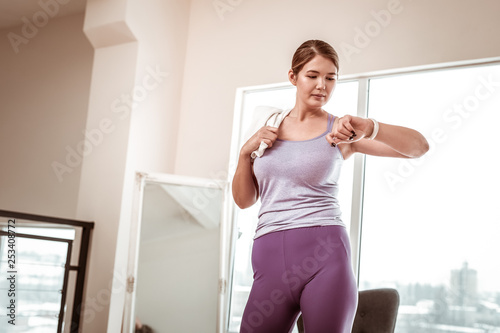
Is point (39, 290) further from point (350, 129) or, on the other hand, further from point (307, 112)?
point (350, 129)

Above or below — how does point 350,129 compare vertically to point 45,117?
below

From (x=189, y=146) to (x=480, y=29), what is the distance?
2089 mm

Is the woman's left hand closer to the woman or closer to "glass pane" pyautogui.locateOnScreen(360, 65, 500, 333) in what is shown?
the woman

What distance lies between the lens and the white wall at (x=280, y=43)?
2.88 m

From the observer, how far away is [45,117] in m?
4.65

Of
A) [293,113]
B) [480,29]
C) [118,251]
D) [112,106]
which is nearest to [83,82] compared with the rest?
[112,106]

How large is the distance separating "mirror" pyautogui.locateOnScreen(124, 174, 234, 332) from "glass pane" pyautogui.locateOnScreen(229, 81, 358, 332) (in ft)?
0.59

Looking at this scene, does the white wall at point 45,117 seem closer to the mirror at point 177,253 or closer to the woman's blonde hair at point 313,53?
the mirror at point 177,253

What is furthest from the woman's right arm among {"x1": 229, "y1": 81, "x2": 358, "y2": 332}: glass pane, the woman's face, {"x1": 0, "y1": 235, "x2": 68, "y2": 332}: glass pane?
{"x1": 0, "y1": 235, "x2": 68, "y2": 332}: glass pane

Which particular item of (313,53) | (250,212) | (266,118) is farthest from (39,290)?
(313,53)

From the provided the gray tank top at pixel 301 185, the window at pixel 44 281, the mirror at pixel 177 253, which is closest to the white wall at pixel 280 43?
the mirror at pixel 177 253

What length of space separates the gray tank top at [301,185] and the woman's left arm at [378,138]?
0.06 metres

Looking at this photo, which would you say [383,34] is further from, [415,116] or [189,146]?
[189,146]

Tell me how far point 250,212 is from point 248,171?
2143 millimetres
